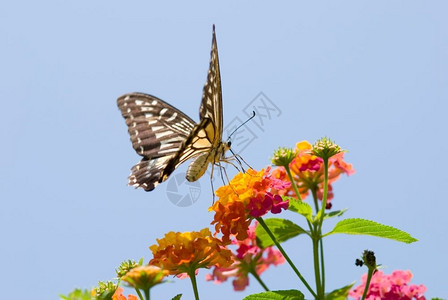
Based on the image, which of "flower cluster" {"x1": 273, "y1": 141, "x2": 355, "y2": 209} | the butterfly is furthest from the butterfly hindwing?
"flower cluster" {"x1": 273, "y1": 141, "x2": 355, "y2": 209}

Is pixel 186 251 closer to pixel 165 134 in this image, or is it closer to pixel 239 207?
pixel 239 207

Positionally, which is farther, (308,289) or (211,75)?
(211,75)

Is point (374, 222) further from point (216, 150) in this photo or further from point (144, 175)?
point (144, 175)

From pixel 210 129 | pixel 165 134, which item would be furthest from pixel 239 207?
pixel 165 134

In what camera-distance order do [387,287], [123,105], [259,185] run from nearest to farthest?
[259,185] < [387,287] < [123,105]

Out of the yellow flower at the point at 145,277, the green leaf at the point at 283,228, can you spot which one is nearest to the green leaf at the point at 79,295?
the yellow flower at the point at 145,277

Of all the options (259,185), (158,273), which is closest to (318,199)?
(259,185)

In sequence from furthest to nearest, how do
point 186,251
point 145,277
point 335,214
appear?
point 335,214, point 186,251, point 145,277
